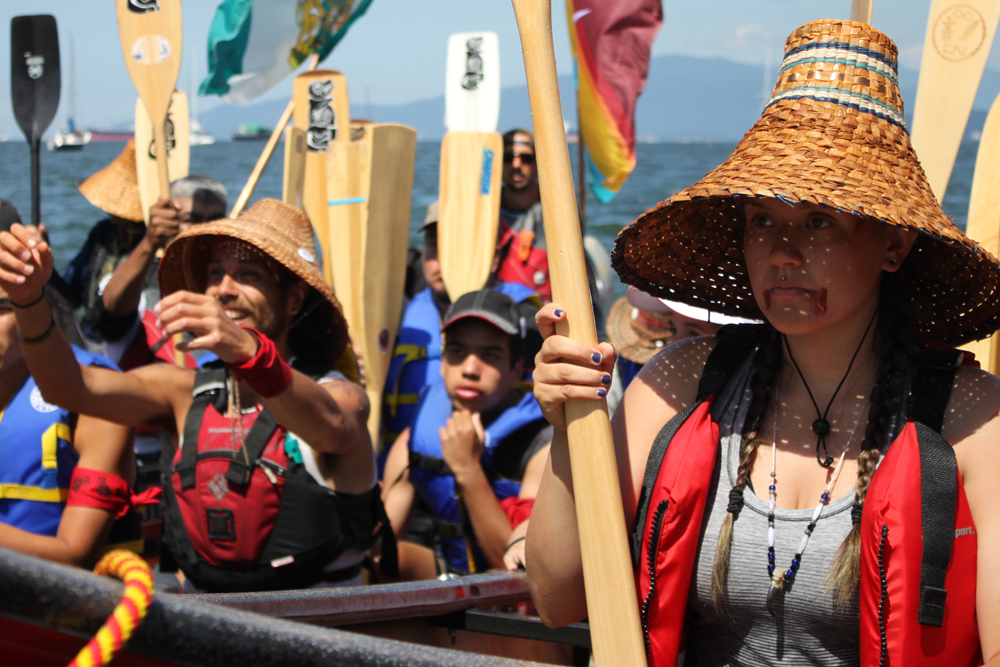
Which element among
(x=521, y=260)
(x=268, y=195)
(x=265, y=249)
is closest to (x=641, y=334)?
(x=521, y=260)

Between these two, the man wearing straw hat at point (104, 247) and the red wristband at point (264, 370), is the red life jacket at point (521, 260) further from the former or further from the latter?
the red wristband at point (264, 370)

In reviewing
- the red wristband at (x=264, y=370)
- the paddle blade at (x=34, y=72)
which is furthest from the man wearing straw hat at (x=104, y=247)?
the red wristband at (x=264, y=370)

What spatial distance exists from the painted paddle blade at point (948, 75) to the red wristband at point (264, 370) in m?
2.00

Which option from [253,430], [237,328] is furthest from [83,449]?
[237,328]

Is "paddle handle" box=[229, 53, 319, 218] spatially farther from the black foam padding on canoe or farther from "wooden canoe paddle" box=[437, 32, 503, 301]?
the black foam padding on canoe

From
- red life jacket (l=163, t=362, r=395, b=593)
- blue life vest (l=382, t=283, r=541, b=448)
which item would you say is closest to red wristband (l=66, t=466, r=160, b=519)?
red life jacket (l=163, t=362, r=395, b=593)

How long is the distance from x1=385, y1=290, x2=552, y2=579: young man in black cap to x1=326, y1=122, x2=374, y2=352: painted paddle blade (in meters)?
0.97

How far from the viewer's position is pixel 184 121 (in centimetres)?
532

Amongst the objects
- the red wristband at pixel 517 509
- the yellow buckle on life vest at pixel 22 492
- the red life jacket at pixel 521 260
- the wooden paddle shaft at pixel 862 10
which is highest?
the wooden paddle shaft at pixel 862 10

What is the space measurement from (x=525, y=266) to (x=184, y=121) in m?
2.45

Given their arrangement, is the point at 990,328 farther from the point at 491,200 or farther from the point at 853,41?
the point at 491,200

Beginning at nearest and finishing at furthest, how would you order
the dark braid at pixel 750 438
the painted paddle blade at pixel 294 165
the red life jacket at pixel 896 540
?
the red life jacket at pixel 896 540, the dark braid at pixel 750 438, the painted paddle blade at pixel 294 165

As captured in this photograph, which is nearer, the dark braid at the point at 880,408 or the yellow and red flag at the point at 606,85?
the dark braid at the point at 880,408

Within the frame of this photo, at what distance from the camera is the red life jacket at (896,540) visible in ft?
3.95
